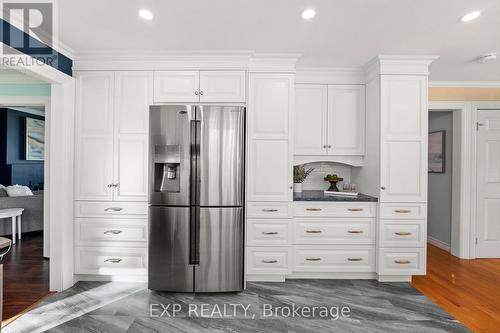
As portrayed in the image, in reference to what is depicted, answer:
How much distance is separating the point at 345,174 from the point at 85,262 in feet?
10.8

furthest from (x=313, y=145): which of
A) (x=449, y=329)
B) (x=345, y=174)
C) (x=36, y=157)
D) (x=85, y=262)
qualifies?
(x=36, y=157)

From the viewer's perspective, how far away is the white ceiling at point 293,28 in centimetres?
233

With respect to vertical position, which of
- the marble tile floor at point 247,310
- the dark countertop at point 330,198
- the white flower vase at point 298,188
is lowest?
the marble tile floor at point 247,310

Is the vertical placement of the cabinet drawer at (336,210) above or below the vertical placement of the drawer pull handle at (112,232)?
above

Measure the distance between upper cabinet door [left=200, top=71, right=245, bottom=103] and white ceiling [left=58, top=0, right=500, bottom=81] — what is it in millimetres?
270

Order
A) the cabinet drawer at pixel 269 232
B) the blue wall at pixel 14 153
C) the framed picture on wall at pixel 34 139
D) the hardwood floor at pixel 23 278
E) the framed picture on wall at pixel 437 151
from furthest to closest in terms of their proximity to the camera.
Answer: the framed picture on wall at pixel 34 139
the blue wall at pixel 14 153
the framed picture on wall at pixel 437 151
the cabinet drawer at pixel 269 232
the hardwood floor at pixel 23 278

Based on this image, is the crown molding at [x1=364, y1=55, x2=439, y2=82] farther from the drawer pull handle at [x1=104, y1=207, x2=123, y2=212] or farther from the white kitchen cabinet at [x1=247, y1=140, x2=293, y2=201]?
the drawer pull handle at [x1=104, y1=207, x2=123, y2=212]

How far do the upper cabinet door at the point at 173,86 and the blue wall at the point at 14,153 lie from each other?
5.82m

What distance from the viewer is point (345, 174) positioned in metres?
4.07

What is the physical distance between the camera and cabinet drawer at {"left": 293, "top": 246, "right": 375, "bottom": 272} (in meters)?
3.40

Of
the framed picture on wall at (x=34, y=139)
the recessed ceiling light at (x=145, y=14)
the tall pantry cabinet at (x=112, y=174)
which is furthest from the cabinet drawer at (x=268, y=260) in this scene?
the framed picture on wall at (x=34, y=139)

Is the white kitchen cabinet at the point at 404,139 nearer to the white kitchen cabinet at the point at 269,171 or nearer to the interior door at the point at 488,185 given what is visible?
the white kitchen cabinet at the point at 269,171

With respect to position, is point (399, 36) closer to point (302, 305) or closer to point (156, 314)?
point (302, 305)

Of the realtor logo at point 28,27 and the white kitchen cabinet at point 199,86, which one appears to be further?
the white kitchen cabinet at point 199,86
